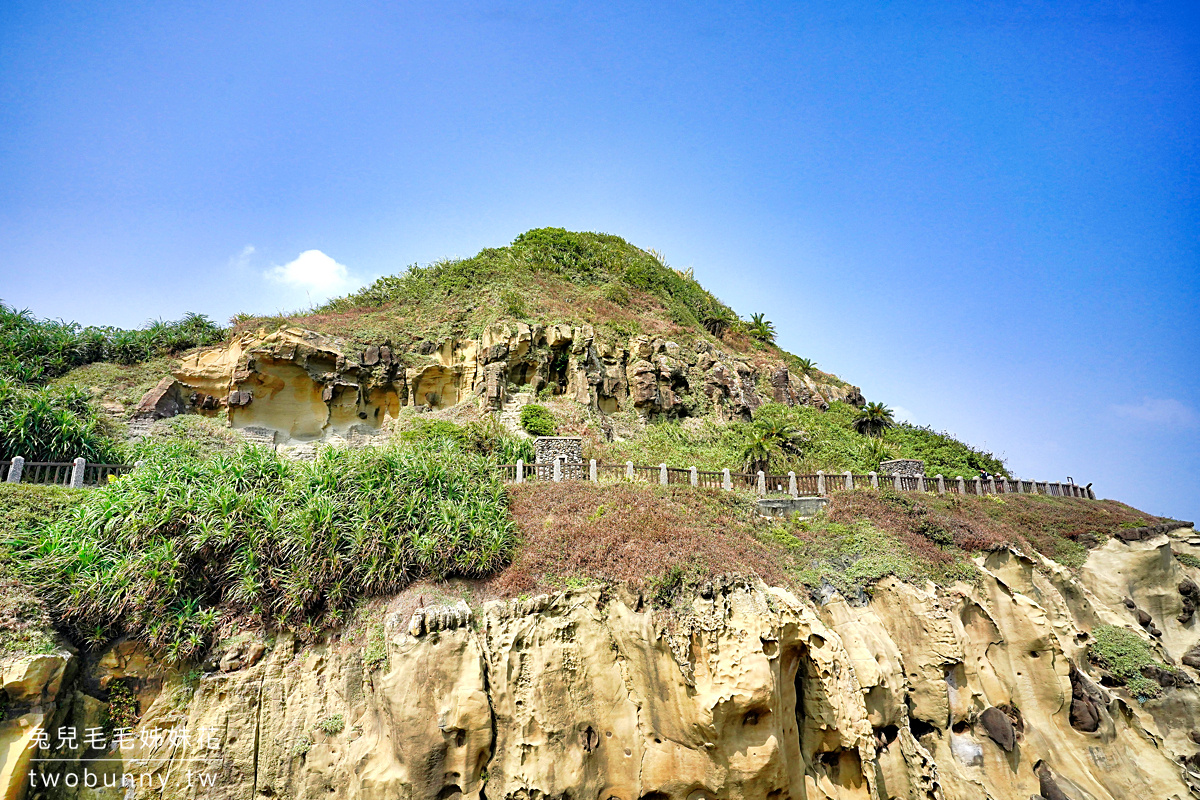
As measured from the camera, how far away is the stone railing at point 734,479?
15.8m

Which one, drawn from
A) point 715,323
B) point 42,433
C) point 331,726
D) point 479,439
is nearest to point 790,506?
point 479,439

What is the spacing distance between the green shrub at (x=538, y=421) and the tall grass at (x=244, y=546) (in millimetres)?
10529

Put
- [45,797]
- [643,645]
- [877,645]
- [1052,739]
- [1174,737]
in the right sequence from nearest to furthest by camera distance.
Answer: [45,797] < [643,645] < [877,645] < [1052,739] < [1174,737]

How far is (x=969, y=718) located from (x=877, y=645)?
3278 millimetres

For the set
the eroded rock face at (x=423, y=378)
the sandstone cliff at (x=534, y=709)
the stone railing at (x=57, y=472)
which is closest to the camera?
the sandstone cliff at (x=534, y=709)

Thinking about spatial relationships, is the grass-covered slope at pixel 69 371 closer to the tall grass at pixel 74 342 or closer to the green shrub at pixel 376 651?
the tall grass at pixel 74 342

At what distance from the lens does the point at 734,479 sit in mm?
18375

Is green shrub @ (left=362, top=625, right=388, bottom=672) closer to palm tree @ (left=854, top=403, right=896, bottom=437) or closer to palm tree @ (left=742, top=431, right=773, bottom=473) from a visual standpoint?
palm tree @ (left=742, top=431, right=773, bottom=473)

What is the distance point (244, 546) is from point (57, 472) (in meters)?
7.59

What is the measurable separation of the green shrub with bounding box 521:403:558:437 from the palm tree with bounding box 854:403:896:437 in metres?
19.8

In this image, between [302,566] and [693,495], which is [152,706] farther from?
[693,495]

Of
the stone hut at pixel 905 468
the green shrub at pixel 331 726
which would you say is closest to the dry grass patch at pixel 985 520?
the stone hut at pixel 905 468

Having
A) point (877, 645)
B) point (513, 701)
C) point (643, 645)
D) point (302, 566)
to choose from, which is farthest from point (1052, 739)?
point (302, 566)

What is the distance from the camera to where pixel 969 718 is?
12516 millimetres
